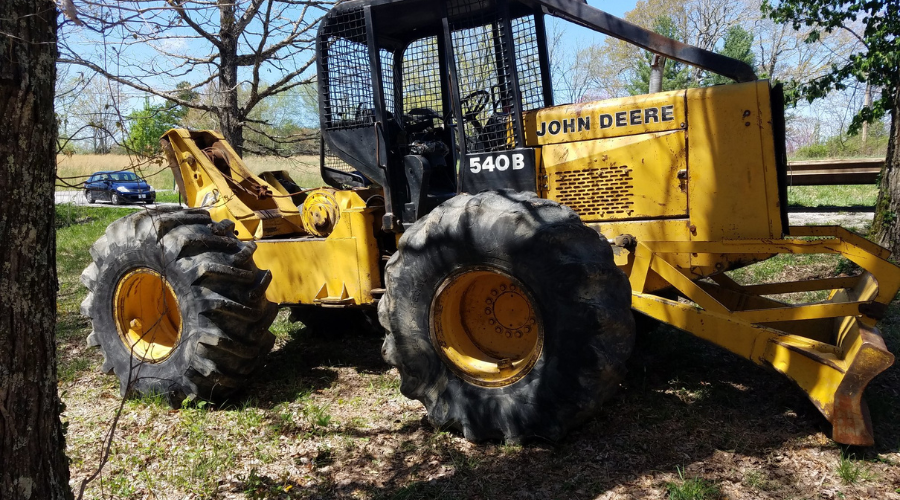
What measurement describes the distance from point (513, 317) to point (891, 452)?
2236mm

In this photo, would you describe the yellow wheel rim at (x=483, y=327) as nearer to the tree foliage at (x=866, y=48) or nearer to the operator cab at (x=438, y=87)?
the operator cab at (x=438, y=87)

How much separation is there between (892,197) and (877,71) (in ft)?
6.18

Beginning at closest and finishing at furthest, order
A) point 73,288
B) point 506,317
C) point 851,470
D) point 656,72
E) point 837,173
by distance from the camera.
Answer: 1. point 851,470
2. point 506,317
3. point 656,72
4. point 73,288
5. point 837,173

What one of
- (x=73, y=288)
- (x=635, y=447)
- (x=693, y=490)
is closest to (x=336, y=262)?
(x=635, y=447)

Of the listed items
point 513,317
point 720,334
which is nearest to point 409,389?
point 513,317

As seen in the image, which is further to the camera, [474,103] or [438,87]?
[438,87]

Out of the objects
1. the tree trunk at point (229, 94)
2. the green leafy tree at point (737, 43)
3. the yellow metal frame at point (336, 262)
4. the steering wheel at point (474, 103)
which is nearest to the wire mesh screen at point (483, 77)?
the steering wheel at point (474, 103)

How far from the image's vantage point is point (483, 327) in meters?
4.55

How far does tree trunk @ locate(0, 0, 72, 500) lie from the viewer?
2.45 m

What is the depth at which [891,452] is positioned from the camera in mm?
3758

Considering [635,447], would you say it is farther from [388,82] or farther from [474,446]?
[388,82]

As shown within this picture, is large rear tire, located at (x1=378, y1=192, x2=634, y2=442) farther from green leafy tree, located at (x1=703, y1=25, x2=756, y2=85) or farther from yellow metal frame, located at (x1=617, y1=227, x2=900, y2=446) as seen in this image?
green leafy tree, located at (x1=703, y1=25, x2=756, y2=85)

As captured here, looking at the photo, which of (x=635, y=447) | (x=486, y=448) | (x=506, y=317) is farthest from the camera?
(x=506, y=317)

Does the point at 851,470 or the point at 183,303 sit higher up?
the point at 183,303
